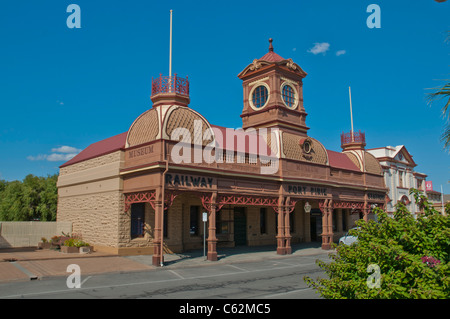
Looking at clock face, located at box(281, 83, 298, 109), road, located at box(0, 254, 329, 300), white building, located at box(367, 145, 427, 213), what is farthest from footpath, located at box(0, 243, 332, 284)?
white building, located at box(367, 145, 427, 213)

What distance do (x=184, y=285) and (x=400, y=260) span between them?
952 cm

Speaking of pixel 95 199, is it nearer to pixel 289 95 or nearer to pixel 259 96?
pixel 259 96

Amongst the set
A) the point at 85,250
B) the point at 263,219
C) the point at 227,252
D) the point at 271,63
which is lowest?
the point at 227,252

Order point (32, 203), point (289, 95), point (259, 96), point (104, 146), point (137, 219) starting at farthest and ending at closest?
point (32, 203) → point (259, 96) → point (289, 95) → point (104, 146) → point (137, 219)

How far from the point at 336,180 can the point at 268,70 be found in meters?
10.0

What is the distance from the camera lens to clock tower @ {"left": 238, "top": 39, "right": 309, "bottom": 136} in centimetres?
2923

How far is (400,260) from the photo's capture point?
488 cm

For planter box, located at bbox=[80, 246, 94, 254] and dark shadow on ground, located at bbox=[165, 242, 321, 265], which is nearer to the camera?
dark shadow on ground, located at bbox=[165, 242, 321, 265]

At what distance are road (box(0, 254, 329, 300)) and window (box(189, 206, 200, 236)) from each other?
20.8ft

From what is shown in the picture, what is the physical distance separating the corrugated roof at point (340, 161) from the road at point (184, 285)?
1597 cm

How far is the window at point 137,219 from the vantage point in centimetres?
2152

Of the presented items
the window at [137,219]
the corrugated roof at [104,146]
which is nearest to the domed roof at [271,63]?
the corrugated roof at [104,146]

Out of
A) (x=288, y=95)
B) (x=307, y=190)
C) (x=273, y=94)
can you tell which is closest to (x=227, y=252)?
(x=307, y=190)

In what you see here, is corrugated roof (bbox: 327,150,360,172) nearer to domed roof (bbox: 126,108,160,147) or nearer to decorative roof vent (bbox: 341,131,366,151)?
decorative roof vent (bbox: 341,131,366,151)
